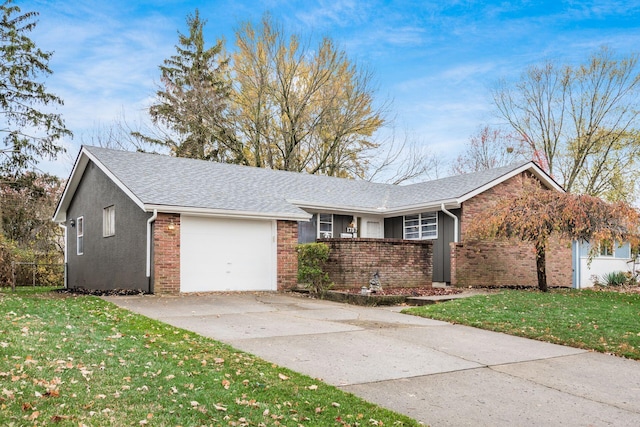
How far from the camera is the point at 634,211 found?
1470 centimetres

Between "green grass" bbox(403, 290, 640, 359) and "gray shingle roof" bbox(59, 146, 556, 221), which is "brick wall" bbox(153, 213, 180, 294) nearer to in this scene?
"gray shingle roof" bbox(59, 146, 556, 221)

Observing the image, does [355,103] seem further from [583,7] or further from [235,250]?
[235,250]

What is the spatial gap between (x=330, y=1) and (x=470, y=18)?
4.73 m

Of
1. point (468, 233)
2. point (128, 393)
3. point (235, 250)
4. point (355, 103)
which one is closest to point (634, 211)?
point (468, 233)

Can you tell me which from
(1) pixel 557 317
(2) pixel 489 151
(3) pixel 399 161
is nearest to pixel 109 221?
(1) pixel 557 317

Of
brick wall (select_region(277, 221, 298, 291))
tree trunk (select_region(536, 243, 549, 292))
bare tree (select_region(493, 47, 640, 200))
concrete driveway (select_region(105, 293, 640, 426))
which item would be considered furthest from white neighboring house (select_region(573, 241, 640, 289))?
concrete driveway (select_region(105, 293, 640, 426))

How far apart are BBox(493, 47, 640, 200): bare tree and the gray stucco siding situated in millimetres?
23675

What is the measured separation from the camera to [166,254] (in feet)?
47.9

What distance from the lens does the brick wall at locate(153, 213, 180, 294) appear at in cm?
1448

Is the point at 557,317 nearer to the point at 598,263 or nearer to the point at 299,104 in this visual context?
the point at 598,263

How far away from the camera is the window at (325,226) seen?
19672 millimetres

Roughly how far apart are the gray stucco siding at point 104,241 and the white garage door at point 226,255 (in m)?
1.15

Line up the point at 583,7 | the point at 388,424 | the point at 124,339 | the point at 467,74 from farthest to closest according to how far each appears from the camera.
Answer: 1. the point at 467,74
2. the point at 583,7
3. the point at 124,339
4. the point at 388,424

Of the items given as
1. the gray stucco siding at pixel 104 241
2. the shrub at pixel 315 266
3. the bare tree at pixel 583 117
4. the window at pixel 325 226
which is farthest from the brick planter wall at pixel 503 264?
the bare tree at pixel 583 117
